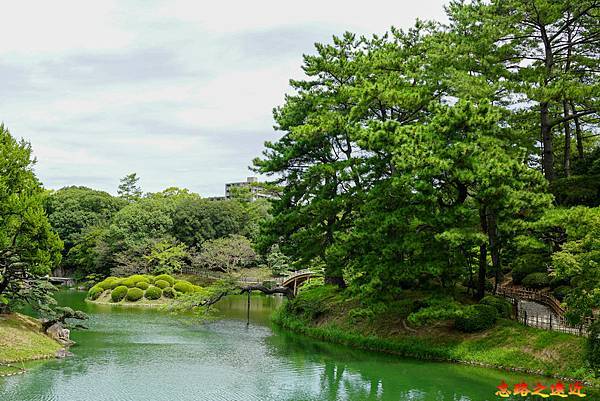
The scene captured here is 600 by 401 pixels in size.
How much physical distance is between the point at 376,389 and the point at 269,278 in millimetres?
32751

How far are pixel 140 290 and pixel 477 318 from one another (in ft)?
85.0

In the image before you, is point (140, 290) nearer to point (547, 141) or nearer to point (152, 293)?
point (152, 293)

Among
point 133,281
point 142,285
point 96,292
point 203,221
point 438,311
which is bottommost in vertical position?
point 96,292

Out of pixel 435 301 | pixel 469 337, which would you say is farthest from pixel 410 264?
pixel 469 337

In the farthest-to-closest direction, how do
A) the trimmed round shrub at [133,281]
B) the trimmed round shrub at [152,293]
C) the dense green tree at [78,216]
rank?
the dense green tree at [78,216] → the trimmed round shrub at [133,281] → the trimmed round shrub at [152,293]

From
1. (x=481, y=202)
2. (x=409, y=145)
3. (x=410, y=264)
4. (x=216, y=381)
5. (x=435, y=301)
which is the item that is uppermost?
(x=409, y=145)

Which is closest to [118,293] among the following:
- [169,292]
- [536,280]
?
[169,292]

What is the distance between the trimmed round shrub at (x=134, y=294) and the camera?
3753 centimetres

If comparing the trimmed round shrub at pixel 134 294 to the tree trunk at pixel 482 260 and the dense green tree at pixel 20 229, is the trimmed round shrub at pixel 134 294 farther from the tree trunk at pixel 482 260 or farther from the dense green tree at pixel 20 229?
the tree trunk at pixel 482 260

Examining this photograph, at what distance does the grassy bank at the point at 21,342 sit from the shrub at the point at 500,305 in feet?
46.3

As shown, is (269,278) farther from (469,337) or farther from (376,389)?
(376,389)

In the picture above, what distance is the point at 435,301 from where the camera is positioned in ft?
61.0

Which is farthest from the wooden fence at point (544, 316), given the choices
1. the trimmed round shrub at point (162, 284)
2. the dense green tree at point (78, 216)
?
the dense green tree at point (78, 216)

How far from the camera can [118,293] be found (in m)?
37.6
